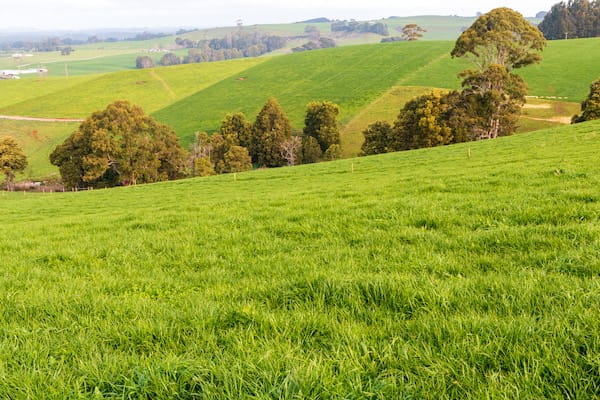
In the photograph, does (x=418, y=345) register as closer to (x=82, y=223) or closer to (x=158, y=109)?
(x=82, y=223)

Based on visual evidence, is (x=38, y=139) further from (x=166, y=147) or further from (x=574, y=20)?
(x=574, y=20)

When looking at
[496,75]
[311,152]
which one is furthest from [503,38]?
[311,152]

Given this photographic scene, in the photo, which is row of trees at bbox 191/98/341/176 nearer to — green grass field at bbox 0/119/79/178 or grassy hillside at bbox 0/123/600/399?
green grass field at bbox 0/119/79/178

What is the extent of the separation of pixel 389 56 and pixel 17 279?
118 m

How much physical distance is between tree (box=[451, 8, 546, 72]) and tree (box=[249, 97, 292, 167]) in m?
31.6

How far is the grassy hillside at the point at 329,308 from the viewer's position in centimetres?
275

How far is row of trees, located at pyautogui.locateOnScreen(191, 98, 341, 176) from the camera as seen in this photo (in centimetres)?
6838

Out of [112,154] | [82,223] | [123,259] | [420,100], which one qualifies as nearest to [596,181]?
[123,259]

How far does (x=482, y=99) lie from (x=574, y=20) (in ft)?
→ 388

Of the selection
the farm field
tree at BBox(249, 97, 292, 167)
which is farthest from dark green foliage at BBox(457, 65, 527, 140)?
tree at BBox(249, 97, 292, 167)

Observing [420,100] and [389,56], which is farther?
[389,56]

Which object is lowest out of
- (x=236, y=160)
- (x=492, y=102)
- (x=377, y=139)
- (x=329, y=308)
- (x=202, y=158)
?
(x=236, y=160)

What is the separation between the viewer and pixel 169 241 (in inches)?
316

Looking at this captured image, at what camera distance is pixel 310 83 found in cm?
10281
